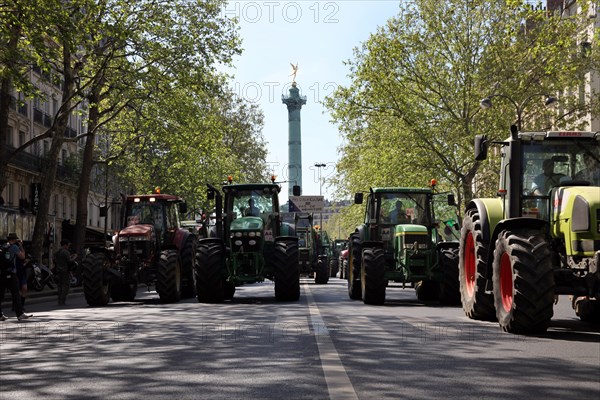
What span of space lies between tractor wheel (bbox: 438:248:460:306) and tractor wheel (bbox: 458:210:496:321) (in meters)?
3.10

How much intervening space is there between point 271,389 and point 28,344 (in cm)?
501

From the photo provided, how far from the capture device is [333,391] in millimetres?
6621

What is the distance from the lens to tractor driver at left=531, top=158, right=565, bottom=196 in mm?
12172

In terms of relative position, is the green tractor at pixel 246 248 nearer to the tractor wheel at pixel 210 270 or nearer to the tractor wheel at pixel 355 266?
the tractor wheel at pixel 210 270

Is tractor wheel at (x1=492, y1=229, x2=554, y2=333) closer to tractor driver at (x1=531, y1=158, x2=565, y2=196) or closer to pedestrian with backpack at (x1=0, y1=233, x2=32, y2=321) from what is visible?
tractor driver at (x1=531, y1=158, x2=565, y2=196)

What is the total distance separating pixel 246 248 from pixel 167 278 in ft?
6.12

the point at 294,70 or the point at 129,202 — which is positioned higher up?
the point at 294,70

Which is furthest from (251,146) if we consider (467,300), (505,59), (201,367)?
(201,367)

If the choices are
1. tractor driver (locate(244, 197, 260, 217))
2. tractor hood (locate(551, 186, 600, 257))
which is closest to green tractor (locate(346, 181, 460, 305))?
tractor driver (locate(244, 197, 260, 217))

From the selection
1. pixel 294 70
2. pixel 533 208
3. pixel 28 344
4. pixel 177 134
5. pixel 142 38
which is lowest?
pixel 28 344

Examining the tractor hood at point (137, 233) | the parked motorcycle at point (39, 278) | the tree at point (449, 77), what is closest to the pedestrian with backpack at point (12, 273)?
the tractor hood at point (137, 233)

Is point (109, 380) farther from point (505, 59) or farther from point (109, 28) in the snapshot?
point (505, 59)

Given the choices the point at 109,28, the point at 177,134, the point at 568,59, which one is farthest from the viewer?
the point at 568,59

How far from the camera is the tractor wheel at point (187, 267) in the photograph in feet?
72.6
